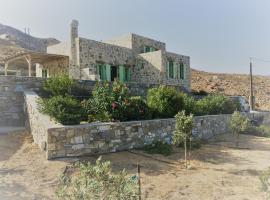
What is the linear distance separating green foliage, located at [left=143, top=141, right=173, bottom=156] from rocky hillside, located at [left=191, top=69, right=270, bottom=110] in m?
28.6

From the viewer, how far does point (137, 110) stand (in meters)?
11.8

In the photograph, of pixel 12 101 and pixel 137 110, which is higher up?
pixel 12 101

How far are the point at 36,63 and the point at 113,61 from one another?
595cm

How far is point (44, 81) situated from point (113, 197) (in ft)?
36.3

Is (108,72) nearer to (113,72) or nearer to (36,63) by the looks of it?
(113,72)

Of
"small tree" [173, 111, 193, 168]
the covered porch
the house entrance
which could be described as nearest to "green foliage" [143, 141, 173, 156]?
"small tree" [173, 111, 193, 168]

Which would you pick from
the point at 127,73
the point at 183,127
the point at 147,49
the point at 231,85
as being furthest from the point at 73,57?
the point at 231,85

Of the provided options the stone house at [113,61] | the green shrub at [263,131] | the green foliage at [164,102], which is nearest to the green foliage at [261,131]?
the green shrub at [263,131]

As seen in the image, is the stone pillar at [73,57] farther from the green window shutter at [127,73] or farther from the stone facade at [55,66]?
the green window shutter at [127,73]

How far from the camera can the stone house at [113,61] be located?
64.7 ft

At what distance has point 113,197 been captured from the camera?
3996mm

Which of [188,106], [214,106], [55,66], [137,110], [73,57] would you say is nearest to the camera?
[137,110]

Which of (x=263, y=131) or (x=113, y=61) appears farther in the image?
(x=113, y=61)

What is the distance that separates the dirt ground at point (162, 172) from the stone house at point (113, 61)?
973 cm
